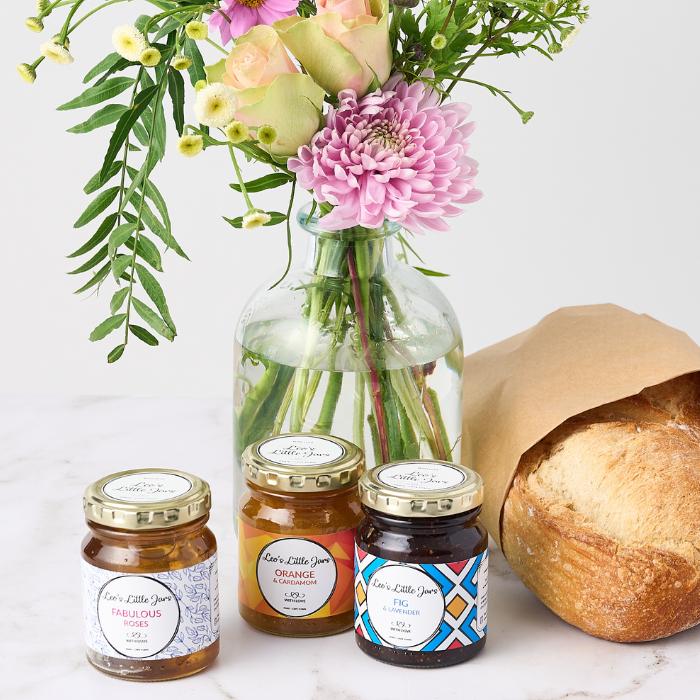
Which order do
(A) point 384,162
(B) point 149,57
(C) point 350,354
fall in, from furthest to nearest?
(C) point 350,354, (A) point 384,162, (B) point 149,57

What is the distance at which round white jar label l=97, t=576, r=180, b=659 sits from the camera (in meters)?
1.13

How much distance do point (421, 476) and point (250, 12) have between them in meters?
0.49

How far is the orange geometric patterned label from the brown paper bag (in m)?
0.23

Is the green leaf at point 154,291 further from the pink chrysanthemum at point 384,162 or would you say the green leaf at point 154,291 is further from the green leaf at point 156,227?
the pink chrysanthemum at point 384,162

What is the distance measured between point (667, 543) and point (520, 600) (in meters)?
0.22

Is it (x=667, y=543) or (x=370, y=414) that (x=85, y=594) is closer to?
(x=370, y=414)

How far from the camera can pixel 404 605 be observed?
1.17 meters

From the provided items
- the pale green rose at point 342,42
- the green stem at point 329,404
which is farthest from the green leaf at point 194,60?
the green stem at point 329,404

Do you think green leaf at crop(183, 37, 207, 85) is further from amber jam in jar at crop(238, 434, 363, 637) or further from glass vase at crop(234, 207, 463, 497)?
amber jam in jar at crop(238, 434, 363, 637)

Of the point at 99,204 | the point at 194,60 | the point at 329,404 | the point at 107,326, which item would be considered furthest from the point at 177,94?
the point at 329,404

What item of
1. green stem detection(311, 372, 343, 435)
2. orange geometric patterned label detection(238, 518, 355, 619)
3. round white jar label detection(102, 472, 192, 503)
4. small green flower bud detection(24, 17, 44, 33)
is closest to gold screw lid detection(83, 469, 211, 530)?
round white jar label detection(102, 472, 192, 503)

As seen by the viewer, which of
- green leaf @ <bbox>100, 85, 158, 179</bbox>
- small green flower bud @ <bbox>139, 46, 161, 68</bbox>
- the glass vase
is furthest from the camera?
the glass vase

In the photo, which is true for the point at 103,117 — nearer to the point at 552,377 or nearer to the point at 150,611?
the point at 150,611

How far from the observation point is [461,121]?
1.27 metres
